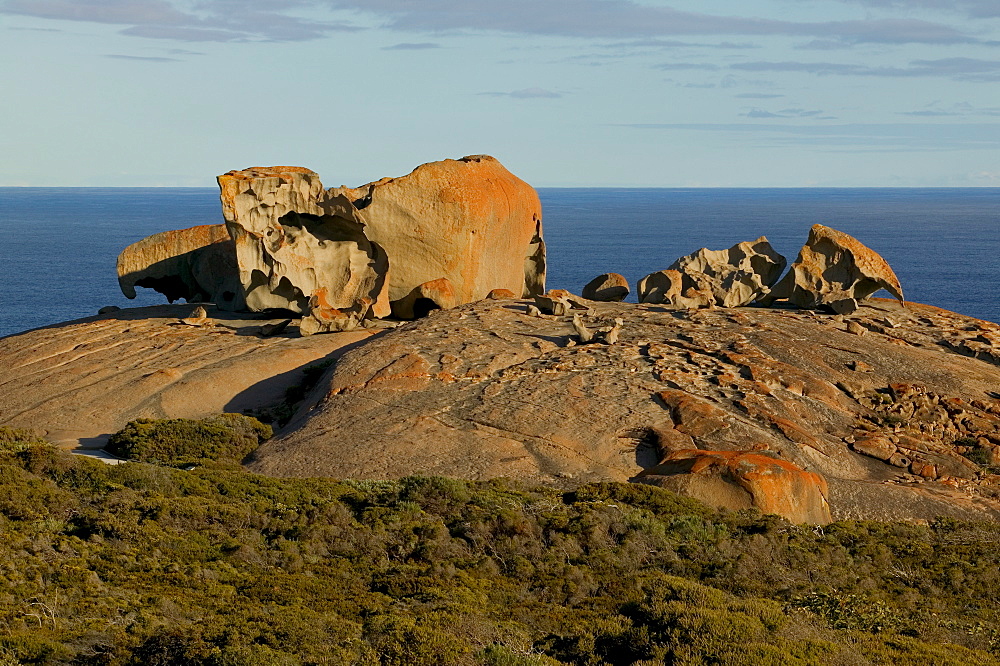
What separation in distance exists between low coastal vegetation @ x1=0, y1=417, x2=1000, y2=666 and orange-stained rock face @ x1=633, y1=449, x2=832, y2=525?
643 millimetres

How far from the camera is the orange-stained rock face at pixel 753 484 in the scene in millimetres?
19438

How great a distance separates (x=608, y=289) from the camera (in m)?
34.8

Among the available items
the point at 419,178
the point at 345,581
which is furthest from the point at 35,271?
the point at 345,581

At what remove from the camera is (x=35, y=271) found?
99188mm

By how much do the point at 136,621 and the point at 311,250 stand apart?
20.9m

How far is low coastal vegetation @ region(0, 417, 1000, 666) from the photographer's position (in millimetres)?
12234

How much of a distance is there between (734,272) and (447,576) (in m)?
19.8

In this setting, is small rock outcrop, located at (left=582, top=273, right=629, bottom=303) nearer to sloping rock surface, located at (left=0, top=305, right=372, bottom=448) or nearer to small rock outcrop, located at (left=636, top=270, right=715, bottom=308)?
small rock outcrop, located at (left=636, top=270, right=715, bottom=308)

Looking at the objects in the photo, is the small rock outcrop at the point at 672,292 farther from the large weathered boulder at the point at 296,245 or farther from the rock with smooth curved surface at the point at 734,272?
the large weathered boulder at the point at 296,245

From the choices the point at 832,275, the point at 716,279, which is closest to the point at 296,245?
the point at 716,279

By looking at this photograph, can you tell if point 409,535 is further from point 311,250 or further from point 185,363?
point 311,250

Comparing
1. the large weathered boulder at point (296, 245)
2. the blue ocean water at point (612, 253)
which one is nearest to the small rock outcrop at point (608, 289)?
the large weathered boulder at point (296, 245)

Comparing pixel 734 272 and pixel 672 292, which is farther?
pixel 734 272

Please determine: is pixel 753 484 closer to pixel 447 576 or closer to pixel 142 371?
pixel 447 576
